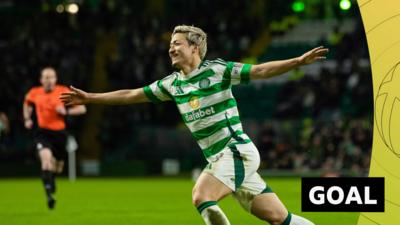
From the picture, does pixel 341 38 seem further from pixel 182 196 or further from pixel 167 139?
pixel 182 196

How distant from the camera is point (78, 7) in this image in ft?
98.6

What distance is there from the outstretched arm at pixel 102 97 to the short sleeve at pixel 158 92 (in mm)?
52

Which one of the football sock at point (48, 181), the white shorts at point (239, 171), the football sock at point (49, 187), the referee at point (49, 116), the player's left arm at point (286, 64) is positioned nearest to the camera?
the player's left arm at point (286, 64)

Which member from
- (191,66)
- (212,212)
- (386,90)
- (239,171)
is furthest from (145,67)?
(212,212)

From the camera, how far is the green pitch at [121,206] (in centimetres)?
1202

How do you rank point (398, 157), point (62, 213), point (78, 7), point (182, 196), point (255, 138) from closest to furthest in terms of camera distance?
point (398, 157) → point (62, 213) → point (182, 196) → point (255, 138) → point (78, 7)

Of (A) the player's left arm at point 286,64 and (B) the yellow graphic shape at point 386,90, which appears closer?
(A) the player's left arm at point 286,64

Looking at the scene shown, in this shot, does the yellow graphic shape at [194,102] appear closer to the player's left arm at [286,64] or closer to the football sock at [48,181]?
the player's left arm at [286,64]

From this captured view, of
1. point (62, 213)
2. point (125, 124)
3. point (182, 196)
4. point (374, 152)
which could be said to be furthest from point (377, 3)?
point (125, 124)

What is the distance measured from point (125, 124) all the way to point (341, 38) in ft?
24.1

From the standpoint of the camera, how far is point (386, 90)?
843 cm

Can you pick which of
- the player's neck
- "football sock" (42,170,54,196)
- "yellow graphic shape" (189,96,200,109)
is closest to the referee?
"football sock" (42,170,54,196)

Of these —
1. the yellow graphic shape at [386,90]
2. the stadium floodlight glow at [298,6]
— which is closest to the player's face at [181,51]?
the yellow graphic shape at [386,90]

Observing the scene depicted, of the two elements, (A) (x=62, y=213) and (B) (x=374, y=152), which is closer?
(B) (x=374, y=152)
